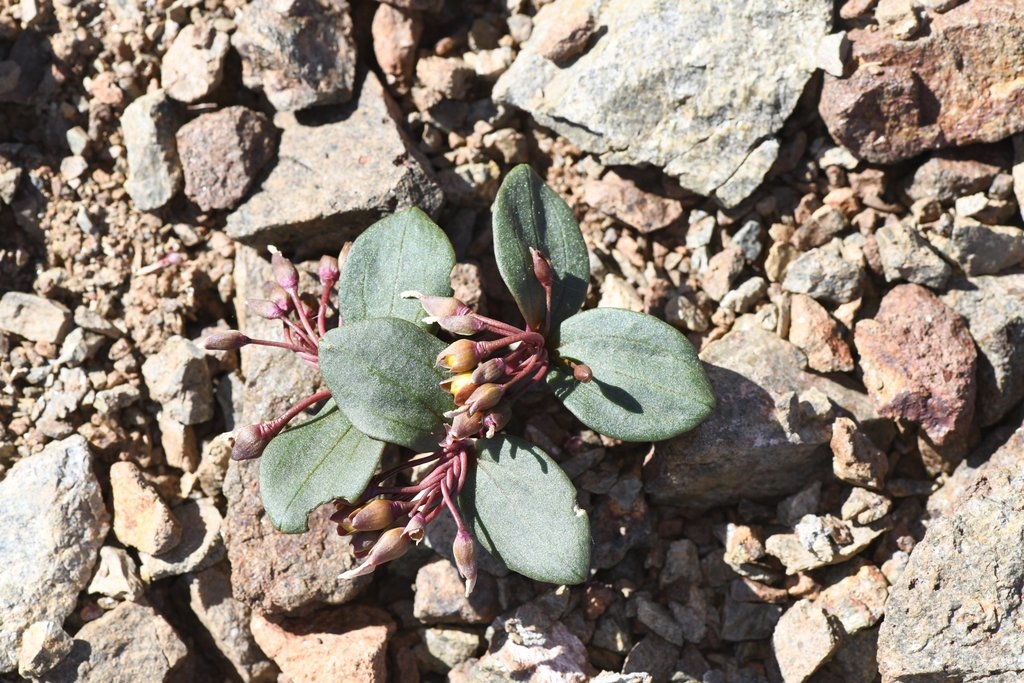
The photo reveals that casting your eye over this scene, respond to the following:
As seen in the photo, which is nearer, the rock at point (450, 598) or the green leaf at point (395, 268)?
the green leaf at point (395, 268)

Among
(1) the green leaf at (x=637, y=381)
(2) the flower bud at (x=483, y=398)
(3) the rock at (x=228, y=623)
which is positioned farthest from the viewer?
(3) the rock at (x=228, y=623)

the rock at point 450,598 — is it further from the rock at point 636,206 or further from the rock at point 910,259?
the rock at point 910,259

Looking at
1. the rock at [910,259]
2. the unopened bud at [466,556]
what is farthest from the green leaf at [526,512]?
the rock at [910,259]

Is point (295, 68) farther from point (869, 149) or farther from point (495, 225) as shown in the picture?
point (869, 149)

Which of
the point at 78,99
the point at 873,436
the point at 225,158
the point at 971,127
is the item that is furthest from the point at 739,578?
the point at 78,99

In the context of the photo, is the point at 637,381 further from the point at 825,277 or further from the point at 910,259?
the point at 910,259

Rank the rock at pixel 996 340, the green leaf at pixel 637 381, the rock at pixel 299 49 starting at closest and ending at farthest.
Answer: the green leaf at pixel 637 381 → the rock at pixel 996 340 → the rock at pixel 299 49

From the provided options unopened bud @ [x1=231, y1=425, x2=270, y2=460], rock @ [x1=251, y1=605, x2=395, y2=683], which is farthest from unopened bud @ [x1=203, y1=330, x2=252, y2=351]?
rock @ [x1=251, y1=605, x2=395, y2=683]
